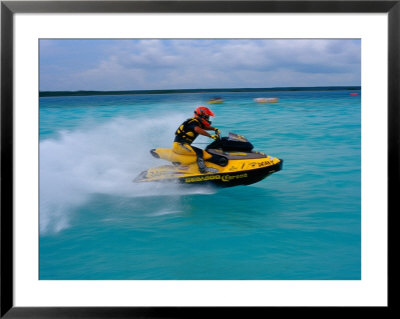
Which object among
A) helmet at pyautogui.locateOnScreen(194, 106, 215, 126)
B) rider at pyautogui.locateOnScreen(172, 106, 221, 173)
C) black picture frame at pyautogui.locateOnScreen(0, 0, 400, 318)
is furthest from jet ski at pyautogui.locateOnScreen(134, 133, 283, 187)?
black picture frame at pyautogui.locateOnScreen(0, 0, 400, 318)

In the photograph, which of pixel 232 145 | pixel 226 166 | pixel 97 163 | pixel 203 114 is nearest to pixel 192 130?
pixel 203 114

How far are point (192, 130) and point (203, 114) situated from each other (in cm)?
23

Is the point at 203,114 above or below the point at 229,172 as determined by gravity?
above

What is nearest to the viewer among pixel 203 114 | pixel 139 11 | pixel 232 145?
pixel 139 11

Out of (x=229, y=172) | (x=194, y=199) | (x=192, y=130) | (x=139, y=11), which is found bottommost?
(x=194, y=199)

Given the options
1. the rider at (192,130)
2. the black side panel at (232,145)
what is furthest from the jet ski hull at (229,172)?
the rider at (192,130)

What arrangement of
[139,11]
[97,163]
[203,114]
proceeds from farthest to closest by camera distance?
[203,114]
[97,163]
[139,11]

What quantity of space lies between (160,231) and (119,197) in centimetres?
59

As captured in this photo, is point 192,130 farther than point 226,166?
No

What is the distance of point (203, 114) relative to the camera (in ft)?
16.1

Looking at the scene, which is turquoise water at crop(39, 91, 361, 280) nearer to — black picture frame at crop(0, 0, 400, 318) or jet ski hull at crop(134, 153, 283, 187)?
jet ski hull at crop(134, 153, 283, 187)

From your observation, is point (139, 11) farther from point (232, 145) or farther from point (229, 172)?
point (229, 172)

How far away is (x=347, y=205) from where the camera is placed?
4.13 m

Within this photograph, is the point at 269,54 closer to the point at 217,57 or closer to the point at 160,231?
the point at 217,57
